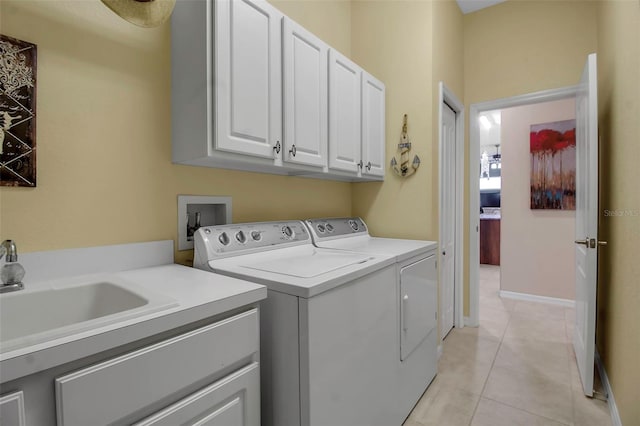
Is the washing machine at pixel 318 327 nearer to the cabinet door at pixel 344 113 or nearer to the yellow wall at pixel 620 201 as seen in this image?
the cabinet door at pixel 344 113

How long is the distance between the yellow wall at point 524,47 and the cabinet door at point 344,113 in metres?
1.48

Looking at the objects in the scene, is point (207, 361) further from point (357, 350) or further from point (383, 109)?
point (383, 109)

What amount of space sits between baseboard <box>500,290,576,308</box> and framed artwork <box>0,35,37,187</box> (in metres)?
4.50

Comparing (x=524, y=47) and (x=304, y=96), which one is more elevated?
(x=524, y=47)

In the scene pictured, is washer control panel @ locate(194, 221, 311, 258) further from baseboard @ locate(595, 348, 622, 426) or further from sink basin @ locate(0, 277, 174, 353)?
baseboard @ locate(595, 348, 622, 426)

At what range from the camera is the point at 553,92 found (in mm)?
2686

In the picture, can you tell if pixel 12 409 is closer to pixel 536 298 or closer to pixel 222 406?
pixel 222 406

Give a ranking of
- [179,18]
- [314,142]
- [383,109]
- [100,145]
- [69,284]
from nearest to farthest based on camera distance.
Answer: [69,284], [100,145], [179,18], [314,142], [383,109]

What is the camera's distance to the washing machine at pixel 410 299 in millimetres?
1629

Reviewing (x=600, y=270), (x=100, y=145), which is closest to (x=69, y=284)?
(x=100, y=145)

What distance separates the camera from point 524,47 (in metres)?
2.80

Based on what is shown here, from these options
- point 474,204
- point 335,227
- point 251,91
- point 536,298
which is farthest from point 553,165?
point 251,91

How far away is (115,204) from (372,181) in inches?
69.2

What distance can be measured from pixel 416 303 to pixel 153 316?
1427 mm
